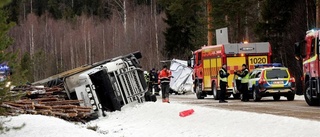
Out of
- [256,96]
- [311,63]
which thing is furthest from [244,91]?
[311,63]

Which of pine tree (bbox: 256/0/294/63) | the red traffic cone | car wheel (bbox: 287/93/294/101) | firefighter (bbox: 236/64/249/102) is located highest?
pine tree (bbox: 256/0/294/63)

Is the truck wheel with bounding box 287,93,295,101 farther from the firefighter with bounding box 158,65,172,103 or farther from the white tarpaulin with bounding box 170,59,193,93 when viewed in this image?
the white tarpaulin with bounding box 170,59,193,93

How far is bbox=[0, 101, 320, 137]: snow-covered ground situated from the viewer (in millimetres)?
13336

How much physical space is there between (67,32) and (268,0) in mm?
54596

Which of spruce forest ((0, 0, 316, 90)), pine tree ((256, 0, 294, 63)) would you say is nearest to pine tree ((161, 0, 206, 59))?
spruce forest ((0, 0, 316, 90))

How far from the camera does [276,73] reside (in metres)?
26.2

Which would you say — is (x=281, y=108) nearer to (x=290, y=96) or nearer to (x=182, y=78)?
(x=290, y=96)

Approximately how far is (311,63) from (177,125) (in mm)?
6576

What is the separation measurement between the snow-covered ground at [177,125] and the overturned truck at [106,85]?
142 centimetres

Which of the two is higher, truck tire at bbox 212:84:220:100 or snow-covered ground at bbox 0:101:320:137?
truck tire at bbox 212:84:220:100

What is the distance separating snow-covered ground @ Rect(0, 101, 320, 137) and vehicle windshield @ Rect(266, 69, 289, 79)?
296 inches

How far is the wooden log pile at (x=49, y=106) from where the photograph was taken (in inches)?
768

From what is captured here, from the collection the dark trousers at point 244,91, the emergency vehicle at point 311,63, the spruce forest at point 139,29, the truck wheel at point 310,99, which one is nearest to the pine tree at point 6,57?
the spruce forest at point 139,29

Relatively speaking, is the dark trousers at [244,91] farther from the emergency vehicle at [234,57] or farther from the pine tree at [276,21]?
the pine tree at [276,21]
